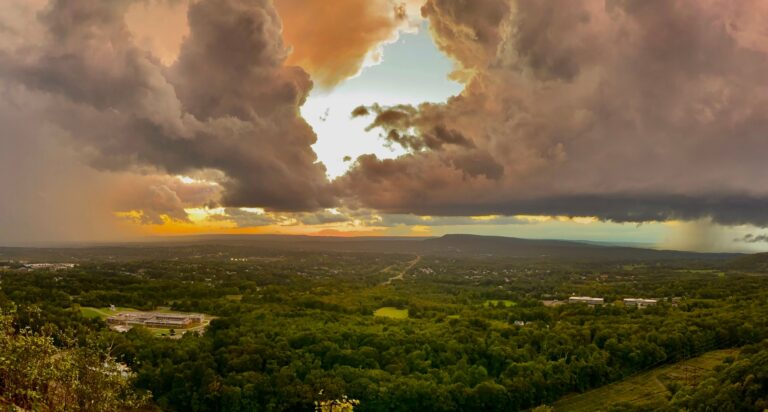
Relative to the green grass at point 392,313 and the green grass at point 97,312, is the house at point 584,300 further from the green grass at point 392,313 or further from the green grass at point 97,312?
the green grass at point 97,312

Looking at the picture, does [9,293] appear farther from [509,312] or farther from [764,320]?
[764,320]

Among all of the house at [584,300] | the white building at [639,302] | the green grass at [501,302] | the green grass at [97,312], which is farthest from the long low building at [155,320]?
the white building at [639,302]

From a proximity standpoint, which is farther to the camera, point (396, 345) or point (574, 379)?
point (396, 345)

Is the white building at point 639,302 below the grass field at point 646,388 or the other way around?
the other way around

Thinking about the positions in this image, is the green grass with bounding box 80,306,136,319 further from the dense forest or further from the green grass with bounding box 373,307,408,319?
the green grass with bounding box 373,307,408,319

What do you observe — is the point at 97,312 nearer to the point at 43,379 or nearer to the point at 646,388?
the point at 43,379

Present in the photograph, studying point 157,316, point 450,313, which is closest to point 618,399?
point 450,313

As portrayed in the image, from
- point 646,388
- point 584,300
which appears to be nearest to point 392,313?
point 646,388
